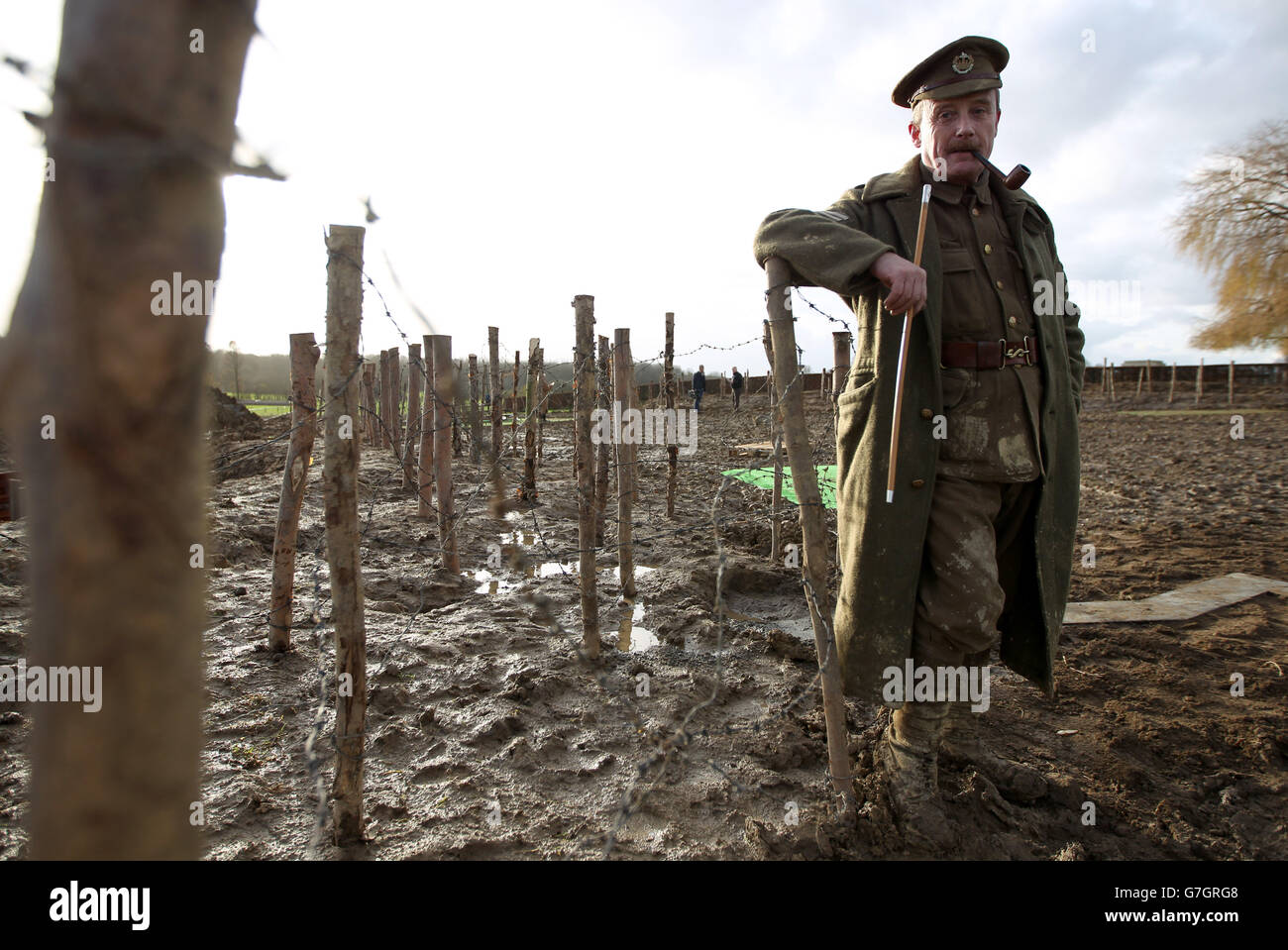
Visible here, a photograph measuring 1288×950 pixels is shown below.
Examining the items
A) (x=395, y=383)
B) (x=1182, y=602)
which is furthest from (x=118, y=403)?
(x=395, y=383)

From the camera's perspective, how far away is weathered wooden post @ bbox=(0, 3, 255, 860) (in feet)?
2.61

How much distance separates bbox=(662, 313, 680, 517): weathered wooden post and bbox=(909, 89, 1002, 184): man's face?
195 inches

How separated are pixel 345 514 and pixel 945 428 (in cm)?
180

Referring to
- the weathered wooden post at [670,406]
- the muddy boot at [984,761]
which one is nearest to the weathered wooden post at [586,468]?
the muddy boot at [984,761]

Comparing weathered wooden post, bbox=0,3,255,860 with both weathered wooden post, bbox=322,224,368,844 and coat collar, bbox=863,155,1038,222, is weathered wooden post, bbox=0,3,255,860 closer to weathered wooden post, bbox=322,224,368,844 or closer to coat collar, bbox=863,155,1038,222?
weathered wooden post, bbox=322,224,368,844

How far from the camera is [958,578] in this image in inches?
84.3

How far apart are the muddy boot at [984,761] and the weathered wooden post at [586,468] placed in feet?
6.32

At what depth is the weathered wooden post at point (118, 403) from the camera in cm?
79

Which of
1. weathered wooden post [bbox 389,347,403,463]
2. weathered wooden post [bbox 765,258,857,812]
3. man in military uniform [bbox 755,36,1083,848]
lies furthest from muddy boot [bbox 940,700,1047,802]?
weathered wooden post [bbox 389,347,403,463]

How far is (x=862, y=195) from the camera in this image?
92.6 inches

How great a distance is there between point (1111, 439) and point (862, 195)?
52.4ft

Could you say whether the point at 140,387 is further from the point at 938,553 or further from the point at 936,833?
the point at 936,833

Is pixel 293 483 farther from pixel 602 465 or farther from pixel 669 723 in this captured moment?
pixel 602 465
